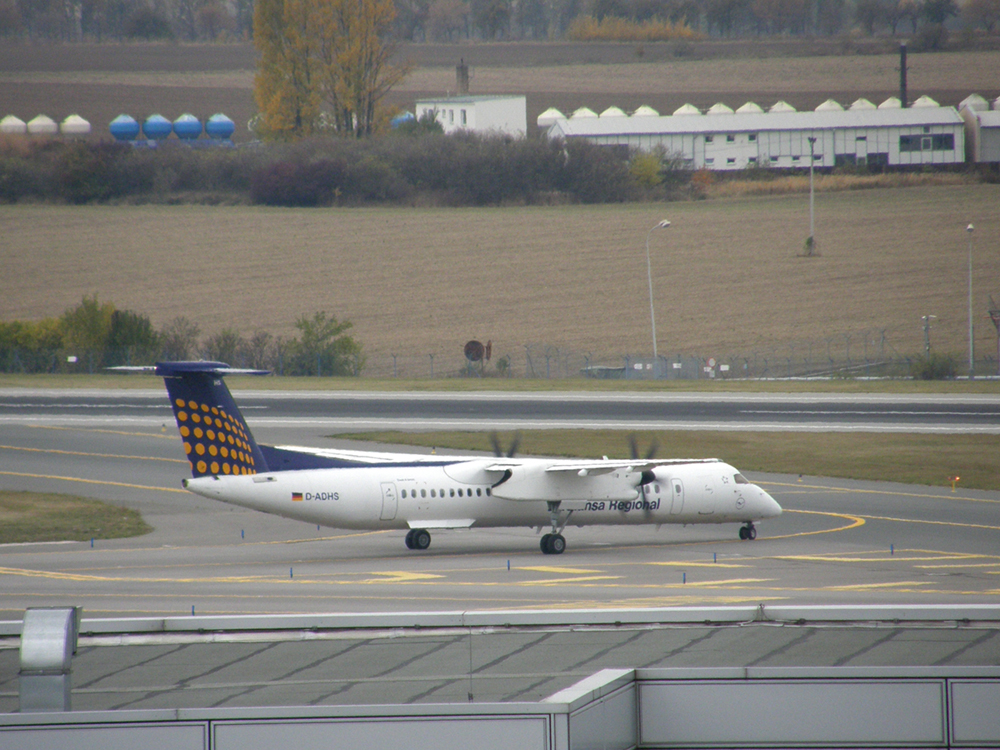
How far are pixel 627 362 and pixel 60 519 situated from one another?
4803cm

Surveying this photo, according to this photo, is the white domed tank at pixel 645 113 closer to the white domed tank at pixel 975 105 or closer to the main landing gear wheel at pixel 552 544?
the white domed tank at pixel 975 105

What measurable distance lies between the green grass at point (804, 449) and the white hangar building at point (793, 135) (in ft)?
289

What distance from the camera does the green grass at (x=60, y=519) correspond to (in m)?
43.7

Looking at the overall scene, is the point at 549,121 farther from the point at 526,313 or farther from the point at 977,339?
the point at 977,339

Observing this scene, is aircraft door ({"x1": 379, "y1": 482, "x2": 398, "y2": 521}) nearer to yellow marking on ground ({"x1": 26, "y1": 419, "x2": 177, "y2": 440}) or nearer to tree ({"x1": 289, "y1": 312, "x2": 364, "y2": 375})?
yellow marking on ground ({"x1": 26, "y1": 419, "x2": 177, "y2": 440})

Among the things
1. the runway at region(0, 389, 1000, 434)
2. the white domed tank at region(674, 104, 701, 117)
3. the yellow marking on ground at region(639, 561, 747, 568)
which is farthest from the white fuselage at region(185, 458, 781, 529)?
the white domed tank at region(674, 104, 701, 117)

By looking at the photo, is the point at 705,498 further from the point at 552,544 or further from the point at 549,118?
the point at 549,118

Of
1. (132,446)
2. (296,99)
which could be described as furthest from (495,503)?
(296,99)

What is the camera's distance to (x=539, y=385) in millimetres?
80812

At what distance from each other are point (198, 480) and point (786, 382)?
52369 mm

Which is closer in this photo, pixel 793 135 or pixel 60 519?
pixel 60 519

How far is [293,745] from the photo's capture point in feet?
38.3

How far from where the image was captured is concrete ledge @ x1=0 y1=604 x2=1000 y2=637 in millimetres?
16859

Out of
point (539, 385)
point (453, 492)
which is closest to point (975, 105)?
point (539, 385)
